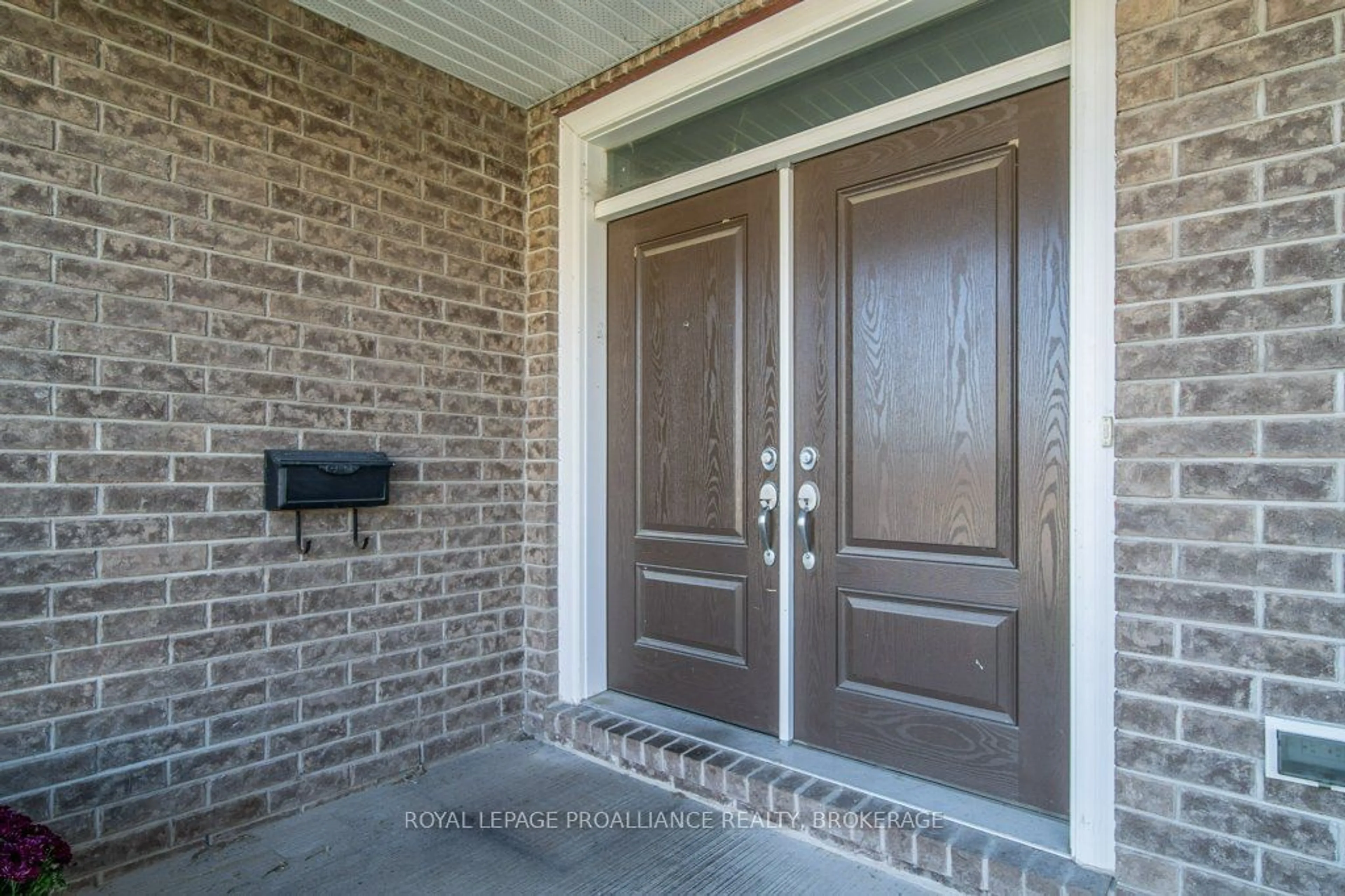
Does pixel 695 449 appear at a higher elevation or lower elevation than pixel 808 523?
higher

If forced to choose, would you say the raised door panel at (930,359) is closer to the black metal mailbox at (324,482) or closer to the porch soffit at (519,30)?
the porch soffit at (519,30)

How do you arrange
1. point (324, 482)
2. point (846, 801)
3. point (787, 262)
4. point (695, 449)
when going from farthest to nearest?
point (695, 449), point (787, 262), point (324, 482), point (846, 801)

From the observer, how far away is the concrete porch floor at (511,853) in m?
1.93

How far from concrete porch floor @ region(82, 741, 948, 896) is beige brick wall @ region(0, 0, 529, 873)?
116mm

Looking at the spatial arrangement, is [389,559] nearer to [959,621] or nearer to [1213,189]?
[959,621]

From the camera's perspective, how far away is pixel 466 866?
6.66ft

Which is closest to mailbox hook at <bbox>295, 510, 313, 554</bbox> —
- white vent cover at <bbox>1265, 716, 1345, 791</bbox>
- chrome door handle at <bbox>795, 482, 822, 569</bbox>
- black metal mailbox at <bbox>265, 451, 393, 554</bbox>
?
black metal mailbox at <bbox>265, 451, 393, 554</bbox>

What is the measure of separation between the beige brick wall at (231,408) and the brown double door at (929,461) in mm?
988

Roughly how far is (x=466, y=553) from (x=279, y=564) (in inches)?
26.5

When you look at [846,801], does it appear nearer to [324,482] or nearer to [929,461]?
[929,461]

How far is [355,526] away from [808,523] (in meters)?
1.51

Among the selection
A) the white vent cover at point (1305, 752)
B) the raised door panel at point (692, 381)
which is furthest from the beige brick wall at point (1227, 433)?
the raised door panel at point (692, 381)

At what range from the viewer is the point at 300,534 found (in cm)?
234

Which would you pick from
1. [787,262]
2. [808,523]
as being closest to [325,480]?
[808,523]
